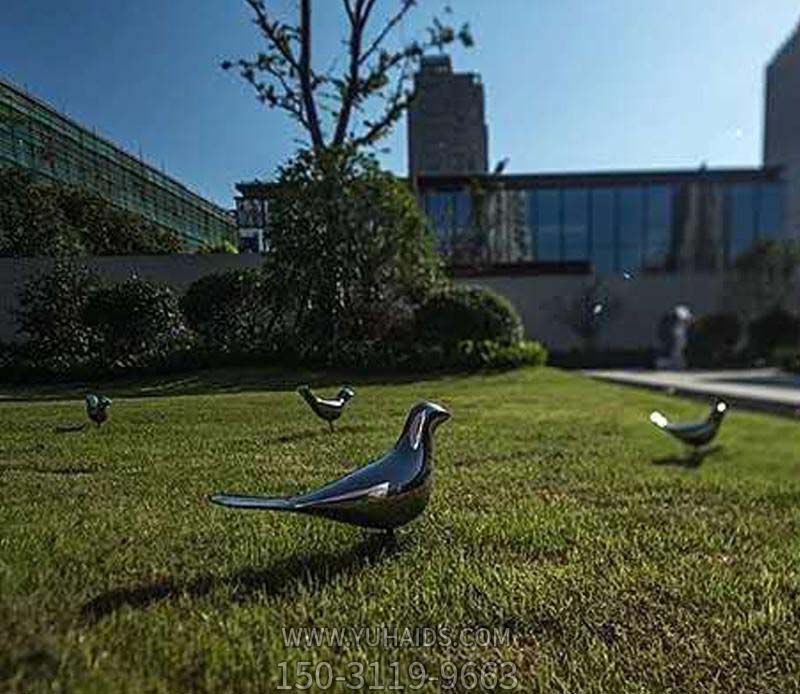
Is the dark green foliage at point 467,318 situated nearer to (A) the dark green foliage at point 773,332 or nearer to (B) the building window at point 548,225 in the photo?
(B) the building window at point 548,225

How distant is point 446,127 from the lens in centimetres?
210

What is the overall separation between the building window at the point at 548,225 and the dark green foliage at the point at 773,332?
2.72ft

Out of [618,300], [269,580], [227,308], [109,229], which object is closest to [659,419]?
[618,300]

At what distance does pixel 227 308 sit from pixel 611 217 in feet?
4.12

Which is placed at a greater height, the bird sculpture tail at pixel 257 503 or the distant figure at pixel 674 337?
the distant figure at pixel 674 337

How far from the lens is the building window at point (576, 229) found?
2246 mm

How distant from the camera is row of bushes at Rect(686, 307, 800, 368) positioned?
238cm

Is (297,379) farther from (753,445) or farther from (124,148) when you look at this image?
(753,445)

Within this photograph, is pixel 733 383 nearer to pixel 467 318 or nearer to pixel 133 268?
pixel 467 318

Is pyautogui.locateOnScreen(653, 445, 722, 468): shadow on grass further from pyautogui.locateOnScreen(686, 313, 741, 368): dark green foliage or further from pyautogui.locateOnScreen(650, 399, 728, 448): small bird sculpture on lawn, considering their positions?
pyautogui.locateOnScreen(686, 313, 741, 368): dark green foliage

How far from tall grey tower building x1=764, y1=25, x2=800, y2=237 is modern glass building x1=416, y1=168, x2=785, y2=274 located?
0.04 metres

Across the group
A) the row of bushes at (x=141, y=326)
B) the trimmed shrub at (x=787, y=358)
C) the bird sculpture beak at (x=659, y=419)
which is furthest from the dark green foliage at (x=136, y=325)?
the bird sculpture beak at (x=659, y=419)

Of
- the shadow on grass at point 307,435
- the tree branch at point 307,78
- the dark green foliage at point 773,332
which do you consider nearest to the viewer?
the tree branch at point 307,78

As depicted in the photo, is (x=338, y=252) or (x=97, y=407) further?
(x=338, y=252)
